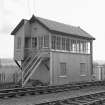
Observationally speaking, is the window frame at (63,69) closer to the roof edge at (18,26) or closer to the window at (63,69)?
the window at (63,69)

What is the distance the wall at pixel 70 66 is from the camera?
24688 millimetres

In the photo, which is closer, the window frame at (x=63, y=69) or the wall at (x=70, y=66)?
the wall at (x=70, y=66)

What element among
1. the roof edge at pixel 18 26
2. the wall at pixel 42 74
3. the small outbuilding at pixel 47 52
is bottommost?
the wall at pixel 42 74

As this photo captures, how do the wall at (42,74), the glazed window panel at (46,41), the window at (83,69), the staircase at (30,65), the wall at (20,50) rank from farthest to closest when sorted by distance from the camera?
the window at (83,69) < the wall at (20,50) < the glazed window panel at (46,41) < the wall at (42,74) < the staircase at (30,65)

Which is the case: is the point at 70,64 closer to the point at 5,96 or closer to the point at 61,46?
the point at 61,46

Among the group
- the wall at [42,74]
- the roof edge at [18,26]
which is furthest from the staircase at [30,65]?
the roof edge at [18,26]

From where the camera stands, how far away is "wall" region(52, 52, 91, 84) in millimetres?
24688

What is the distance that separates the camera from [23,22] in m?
26.3

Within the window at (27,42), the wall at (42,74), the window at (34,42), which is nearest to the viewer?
the wall at (42,74)

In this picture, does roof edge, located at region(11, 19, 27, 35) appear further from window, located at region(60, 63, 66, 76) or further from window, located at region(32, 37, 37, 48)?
window, located at region(60, 63, 66, 76)

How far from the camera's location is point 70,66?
2692 cm

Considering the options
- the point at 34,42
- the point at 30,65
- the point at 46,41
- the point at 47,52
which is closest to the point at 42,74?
the point at 30,65

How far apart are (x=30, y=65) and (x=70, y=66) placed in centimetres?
454

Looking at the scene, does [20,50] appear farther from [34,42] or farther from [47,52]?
[47,52]
